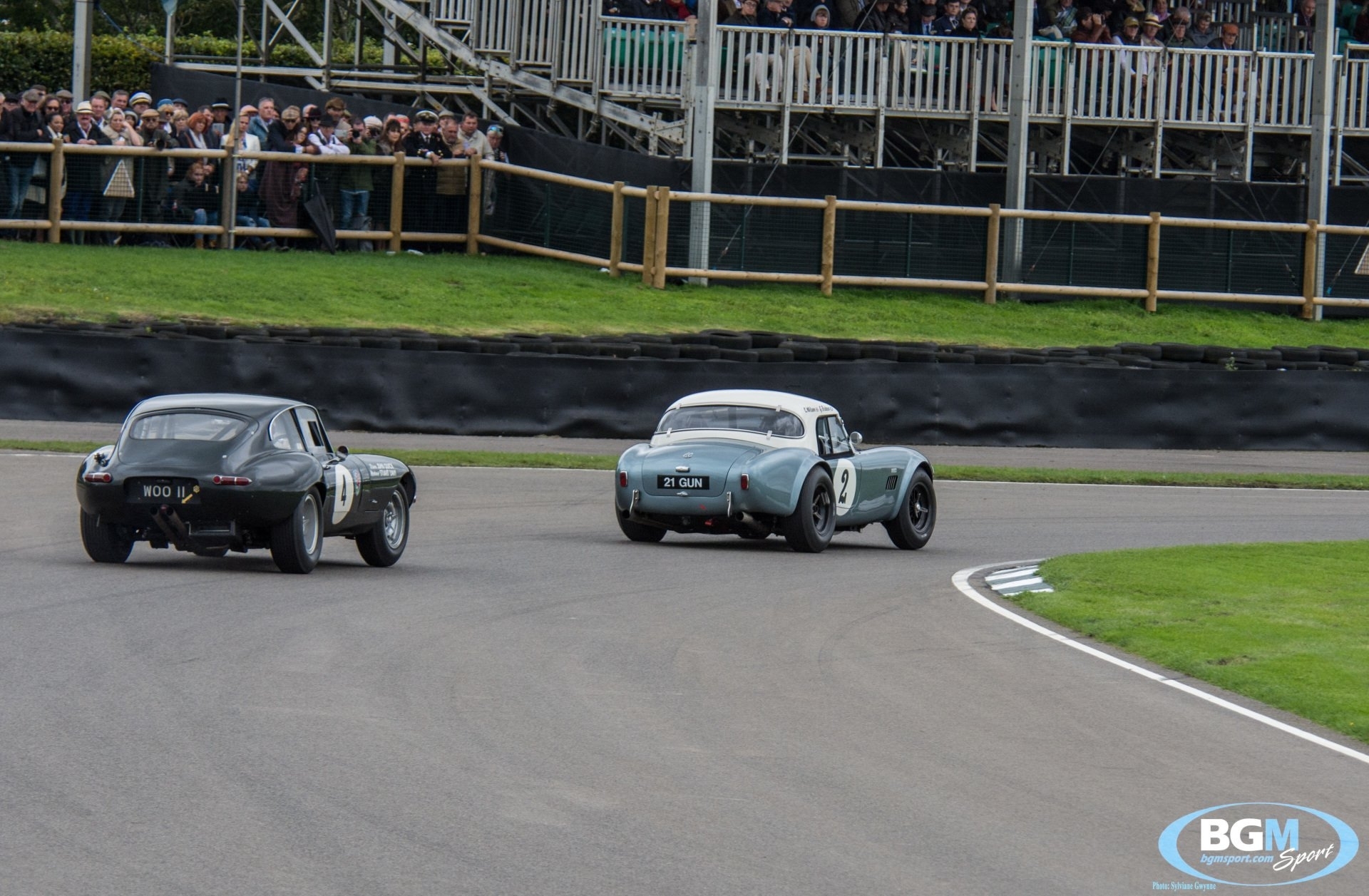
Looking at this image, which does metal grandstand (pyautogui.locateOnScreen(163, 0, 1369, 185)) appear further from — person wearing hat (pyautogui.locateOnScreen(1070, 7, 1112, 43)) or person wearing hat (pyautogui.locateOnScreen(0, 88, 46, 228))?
person wearing hat (pyautogui.locateOnScreen(0, 88, 46, 228))

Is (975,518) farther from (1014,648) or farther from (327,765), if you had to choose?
(327,765)

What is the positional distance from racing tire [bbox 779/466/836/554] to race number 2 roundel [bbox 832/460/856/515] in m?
0.08

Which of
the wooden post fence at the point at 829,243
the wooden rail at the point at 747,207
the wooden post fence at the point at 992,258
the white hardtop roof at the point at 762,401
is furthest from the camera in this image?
the wooden post fence at the point at 992,258

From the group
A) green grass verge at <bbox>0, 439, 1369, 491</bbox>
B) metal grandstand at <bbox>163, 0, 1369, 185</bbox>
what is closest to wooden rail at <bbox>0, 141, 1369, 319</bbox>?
metal grandstand at <bbox>163, 0, 1369, 185</bbox>

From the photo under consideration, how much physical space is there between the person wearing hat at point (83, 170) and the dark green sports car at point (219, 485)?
1586 centimetres

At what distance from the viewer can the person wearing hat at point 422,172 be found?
30703mm

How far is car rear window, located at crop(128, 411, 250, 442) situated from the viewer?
13.4 meters

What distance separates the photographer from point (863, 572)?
1519 centimetres

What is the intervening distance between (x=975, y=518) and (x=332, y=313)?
10.8m

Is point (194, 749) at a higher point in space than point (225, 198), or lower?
lower

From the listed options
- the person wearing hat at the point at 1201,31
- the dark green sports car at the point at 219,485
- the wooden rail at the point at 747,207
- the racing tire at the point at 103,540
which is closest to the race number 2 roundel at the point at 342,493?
the dark green sports car at the point at 219,485

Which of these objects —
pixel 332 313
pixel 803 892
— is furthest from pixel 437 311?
pixel 803 892

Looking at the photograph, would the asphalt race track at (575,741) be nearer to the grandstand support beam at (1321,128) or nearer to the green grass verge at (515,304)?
the green grass verge at (515,304)

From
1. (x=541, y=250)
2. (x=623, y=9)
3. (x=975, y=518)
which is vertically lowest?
(x=975, y=518)
